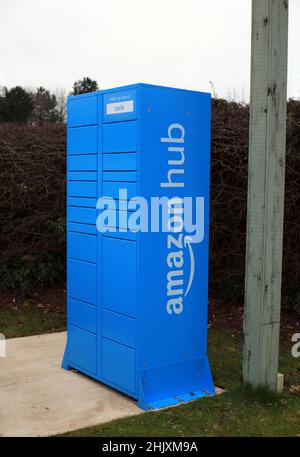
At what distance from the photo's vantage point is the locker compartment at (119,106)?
4.00 m

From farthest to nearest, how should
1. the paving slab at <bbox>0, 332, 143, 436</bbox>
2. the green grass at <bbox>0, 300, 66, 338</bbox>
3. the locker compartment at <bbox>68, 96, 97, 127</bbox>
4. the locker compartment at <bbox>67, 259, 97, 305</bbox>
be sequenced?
the green grass at <bbox>0, 300, 66, 338</bbox> → the locker compartment at <bbox>67, 259, 97, 305</bbox> → the locker compartment at <bbox>68, 96, 97, 127</bbox> → the paving slab at <bbox>0, 332, 143, 436</bbox>

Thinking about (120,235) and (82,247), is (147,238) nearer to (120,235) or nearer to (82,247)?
(120,235)

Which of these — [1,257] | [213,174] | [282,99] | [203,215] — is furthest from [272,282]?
[1,257]

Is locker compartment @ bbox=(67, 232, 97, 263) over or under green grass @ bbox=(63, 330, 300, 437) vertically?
over

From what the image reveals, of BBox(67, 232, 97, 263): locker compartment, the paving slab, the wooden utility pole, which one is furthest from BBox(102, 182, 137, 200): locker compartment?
the paving slab

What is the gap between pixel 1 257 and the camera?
7.69 meters

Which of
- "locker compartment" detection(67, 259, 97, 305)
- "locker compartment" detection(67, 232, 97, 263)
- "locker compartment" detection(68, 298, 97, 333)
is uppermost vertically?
"locker compartment" detection(67, 232, 97, 263)

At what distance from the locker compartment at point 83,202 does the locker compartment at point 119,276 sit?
1.10 feet

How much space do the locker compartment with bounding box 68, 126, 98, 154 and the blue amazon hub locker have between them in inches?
0.6

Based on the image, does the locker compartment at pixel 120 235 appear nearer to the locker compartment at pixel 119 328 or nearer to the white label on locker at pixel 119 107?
the locker compartment at pixel 119 328

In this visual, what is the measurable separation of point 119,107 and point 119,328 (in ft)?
5.36

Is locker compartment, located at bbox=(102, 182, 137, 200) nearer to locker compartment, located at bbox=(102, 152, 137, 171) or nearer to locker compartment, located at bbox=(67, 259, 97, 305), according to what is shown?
locker compartment, located at bbox=(102, 152, 137, 171)

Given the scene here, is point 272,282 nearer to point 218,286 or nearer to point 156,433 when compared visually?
point 156,433

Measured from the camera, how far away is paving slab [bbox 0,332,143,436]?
12.7 feet
